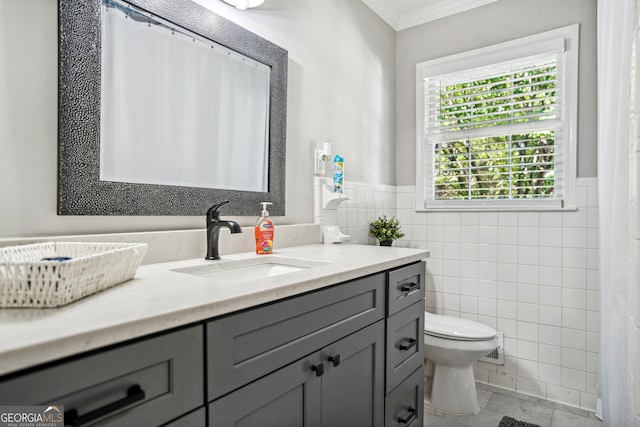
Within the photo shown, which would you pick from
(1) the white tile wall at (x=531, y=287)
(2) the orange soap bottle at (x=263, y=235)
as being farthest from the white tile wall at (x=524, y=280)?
(2) the orange soap bottle at (x=263, y=235)

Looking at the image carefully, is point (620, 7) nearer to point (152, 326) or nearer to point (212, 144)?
point (212, 144)

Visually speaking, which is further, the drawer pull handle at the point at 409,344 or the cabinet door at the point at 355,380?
the drawer pull handle at the point at 409,344

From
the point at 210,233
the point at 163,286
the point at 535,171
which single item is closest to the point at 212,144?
the point at 210,233

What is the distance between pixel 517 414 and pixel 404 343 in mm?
1118

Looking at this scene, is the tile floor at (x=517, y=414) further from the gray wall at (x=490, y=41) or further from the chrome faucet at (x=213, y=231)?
the chrome faucet at (x=213, y=231)

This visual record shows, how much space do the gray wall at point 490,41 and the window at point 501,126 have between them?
0.17ft

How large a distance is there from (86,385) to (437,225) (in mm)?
2427

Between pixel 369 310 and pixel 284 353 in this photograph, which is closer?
pixel 284 353

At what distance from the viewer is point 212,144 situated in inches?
60.0

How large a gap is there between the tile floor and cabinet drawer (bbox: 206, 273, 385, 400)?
47.8 inches

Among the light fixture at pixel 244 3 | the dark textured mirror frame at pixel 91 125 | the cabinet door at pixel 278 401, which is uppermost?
the light fixture at pixel 244 3

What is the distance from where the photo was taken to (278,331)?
0.95 m

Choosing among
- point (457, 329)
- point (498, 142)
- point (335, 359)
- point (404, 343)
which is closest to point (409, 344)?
point (404, 343)

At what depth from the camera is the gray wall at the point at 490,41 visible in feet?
7.17
